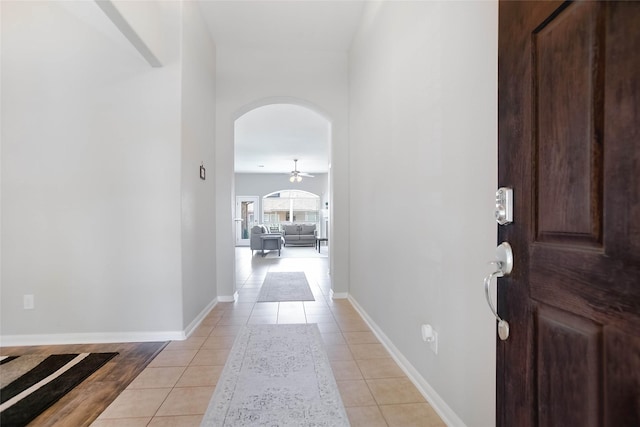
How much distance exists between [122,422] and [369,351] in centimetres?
167

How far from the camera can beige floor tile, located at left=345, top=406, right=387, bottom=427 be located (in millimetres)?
1710

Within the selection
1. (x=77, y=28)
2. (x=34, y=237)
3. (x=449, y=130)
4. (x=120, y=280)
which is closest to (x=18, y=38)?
(x=77, y=28)

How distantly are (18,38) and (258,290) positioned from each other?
368 centimetres

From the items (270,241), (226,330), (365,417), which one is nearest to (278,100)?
(226,330)

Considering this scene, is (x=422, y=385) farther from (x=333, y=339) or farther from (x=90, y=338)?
(x=90, y=338)

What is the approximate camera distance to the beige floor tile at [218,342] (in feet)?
8.87

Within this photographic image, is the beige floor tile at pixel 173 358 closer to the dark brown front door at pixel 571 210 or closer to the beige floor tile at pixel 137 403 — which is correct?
the beige floor tile at pixel 137 403

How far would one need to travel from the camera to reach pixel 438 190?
1.75 meters

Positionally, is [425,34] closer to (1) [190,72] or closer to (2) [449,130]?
(2) [449,130]

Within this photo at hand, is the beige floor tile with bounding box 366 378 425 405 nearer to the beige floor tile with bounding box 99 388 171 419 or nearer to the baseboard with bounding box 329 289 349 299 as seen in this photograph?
the beige floor tile with bounding box 99 388 171 419

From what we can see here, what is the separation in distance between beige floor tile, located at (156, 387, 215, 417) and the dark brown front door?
162cm

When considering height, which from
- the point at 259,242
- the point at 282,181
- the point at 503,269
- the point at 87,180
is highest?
the point at 282,181

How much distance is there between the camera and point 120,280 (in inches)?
110

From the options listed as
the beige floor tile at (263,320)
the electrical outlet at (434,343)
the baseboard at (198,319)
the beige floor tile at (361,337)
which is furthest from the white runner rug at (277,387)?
the electrical outlet at (434,343)
